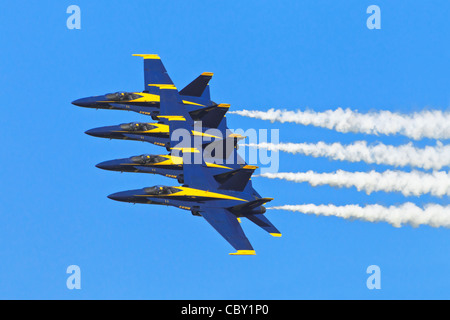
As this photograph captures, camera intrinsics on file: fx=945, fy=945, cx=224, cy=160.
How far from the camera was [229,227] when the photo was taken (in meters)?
70.9

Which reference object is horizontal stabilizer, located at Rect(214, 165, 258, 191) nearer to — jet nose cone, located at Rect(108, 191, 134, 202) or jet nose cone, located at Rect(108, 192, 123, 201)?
jet nose cone, located at Rect(108, 191, 134, 202)

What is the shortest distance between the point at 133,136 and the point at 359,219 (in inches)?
801

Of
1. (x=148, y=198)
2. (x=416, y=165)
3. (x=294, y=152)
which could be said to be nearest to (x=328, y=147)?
(x=294, y=152)

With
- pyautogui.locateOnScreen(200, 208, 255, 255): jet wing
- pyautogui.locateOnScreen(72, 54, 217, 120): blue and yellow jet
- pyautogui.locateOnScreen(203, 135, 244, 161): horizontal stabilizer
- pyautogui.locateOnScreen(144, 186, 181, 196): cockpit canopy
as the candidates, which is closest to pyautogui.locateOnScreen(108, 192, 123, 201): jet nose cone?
pyautogui.locateOnScreen(144, 186, 181, 196): cockpit canopy

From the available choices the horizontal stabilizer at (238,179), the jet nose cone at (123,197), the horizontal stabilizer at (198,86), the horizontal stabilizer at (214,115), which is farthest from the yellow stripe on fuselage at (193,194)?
the horizontal stabilizer at (198,86)

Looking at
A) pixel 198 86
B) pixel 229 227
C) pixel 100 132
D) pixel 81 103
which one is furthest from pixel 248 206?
pixel 81 103

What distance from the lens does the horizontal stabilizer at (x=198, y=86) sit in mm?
84688

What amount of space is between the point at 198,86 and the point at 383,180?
66.4 ft

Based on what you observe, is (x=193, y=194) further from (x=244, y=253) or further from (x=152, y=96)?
(x=152, y=96)

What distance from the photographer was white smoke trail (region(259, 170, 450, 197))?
234 ft

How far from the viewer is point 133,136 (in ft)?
261

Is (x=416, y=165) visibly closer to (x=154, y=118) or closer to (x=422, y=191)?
(x=422, y=191)

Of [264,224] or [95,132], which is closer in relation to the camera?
[264,224]

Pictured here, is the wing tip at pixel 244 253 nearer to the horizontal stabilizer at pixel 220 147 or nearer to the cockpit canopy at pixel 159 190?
the cockpit canopy at pixel 159 190
